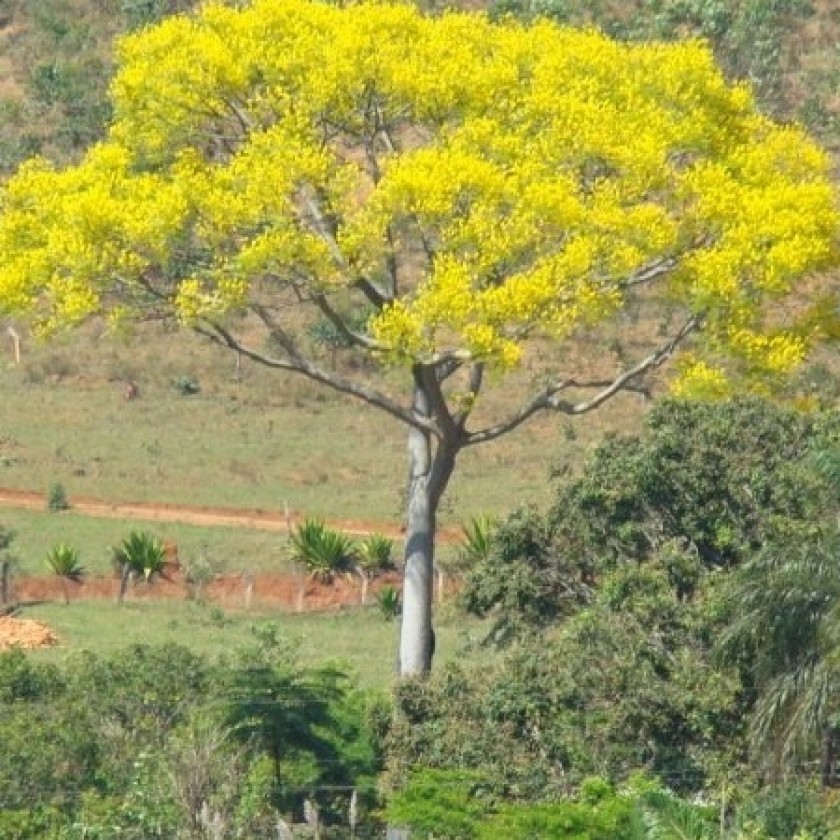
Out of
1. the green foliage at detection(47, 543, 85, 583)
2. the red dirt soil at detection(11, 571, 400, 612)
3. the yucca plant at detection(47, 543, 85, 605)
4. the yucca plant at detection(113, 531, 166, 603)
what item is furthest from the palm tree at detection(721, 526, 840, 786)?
the green foliage at detection(47, 543, 85, 583)

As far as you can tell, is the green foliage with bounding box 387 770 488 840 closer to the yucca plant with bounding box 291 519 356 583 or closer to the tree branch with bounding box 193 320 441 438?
the tree branch with bounding box 193 320 441 438

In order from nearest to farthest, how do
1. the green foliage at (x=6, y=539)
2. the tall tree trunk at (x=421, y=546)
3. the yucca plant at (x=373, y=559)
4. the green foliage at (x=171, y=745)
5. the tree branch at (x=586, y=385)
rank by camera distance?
the green foliage at (x=171, y=745), the tree branch at (x=586, y=385), the tall tree trunk at (x=421, y=546), the green foliage at (x=6, y=539), the yucca plant at (x=373, y=559)

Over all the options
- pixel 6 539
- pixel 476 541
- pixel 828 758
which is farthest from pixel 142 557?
pixel 828 758

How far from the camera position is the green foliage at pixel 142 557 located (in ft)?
120

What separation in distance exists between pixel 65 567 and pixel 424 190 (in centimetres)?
1971

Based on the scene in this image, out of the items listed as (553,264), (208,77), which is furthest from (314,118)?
(553,264)

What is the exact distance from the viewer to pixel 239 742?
18.9 m

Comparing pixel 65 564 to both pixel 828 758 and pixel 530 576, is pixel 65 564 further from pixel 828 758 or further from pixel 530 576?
pixel 828 758

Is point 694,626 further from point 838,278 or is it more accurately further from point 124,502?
point 124,502

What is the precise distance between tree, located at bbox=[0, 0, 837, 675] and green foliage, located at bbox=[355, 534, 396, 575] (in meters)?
17.2

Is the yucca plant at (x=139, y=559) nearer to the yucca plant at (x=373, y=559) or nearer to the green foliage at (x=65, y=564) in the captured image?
the green foliage at (x=65, y=564)

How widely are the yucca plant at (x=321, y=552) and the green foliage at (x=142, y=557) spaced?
222 centimetres

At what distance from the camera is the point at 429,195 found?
18188mm

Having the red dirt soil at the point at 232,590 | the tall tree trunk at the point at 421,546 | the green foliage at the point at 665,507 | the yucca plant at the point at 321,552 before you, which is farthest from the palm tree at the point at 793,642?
the yucca plant at the point at 321,552
